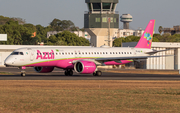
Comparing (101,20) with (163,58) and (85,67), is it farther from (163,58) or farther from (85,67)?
(85,67)

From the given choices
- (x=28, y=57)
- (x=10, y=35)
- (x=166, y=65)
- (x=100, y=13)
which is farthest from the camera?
(x=10, y=35)

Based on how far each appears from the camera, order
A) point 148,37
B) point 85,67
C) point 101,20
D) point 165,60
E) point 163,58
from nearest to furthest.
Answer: point 85,67, point 148,37, point 163,58, point 165,60, point 101,20

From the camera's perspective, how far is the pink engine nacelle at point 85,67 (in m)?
40.9

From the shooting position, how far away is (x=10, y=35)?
143 m

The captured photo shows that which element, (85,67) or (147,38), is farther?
(147,38)

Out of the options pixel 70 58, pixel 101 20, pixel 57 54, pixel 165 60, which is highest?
pixel 101 20

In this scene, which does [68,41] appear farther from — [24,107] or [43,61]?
[24,107]

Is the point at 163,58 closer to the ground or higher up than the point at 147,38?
closer to the ground

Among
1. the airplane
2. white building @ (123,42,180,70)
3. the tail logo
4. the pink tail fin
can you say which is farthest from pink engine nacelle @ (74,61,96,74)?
white building @ (123,42,180,70)

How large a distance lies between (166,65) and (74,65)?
1807 inches

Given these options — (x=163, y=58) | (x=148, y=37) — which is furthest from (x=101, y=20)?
(x=148, y=37)

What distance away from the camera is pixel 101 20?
3905 inches

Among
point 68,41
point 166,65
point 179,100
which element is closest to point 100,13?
point 166,65

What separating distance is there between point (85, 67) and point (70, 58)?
10.8ft
